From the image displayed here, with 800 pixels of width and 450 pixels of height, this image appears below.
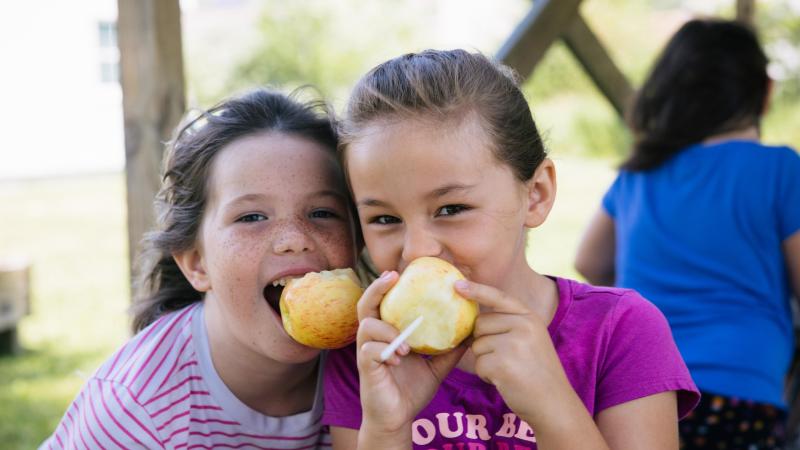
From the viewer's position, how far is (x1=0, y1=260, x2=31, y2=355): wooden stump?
681cm

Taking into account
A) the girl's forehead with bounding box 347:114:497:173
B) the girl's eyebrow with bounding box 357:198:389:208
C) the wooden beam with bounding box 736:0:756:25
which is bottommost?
the girl's eyebrow with bounding box 357:198:389:208

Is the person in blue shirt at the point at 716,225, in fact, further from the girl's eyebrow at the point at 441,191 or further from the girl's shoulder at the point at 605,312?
the girl's eyebrow at the point at 441,191

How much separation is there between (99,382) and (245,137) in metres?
0.69

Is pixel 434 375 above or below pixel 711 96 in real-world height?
below

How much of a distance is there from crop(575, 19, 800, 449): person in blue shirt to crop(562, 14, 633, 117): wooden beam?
454 millimetres

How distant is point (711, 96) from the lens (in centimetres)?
336

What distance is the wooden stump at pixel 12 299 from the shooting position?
6.81 metres

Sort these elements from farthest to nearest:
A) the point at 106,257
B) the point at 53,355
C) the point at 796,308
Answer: the point at 106,257
the point at 53,355
the point at 796,308

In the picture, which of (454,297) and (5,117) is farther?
(5,117)

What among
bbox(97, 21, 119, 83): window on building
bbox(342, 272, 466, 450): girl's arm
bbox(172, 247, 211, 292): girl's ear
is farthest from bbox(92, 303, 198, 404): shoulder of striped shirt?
bbox(97, 21, 119, 83): window on building

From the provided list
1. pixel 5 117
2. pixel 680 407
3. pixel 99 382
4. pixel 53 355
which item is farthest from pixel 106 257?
pixel 680 407

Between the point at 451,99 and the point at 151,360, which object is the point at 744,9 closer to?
the point at 451,99

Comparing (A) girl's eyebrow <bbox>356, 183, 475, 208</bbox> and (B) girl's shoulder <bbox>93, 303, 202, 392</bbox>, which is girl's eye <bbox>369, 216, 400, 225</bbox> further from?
(B) girl's shoulder <bbox>93, 303, 202, 392</bbox>

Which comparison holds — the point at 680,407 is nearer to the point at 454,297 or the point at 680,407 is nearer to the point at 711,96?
the point at 454,297
